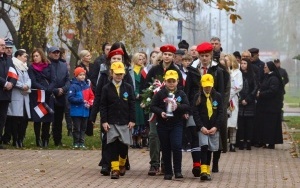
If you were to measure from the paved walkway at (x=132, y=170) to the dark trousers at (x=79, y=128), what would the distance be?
0.57 meters

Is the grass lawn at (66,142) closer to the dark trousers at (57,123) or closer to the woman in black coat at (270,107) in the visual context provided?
the dark trousers at (57,123)

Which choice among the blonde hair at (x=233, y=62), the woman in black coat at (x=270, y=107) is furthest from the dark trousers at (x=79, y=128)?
the woman in black coat at (x=270, y=107)

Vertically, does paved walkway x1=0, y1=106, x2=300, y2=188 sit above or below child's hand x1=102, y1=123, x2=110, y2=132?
below

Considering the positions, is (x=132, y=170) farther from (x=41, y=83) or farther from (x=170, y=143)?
(x=41, y=83)

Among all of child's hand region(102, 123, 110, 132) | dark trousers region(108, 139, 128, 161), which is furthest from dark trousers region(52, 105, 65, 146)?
child's hand region(102, 123, 110, 132)

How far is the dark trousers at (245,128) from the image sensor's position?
74.2 feet

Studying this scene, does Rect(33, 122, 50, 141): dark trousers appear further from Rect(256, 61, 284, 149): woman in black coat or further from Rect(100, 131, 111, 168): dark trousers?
Rect(100, 131, 111, 168): dark trousers

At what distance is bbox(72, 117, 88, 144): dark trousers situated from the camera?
832 inches

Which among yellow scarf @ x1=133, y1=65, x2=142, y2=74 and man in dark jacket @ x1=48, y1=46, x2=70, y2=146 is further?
yellow scarf @ x1=133, y1=65, x2=142, y2=74

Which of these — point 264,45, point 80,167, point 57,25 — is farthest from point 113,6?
point 264,45

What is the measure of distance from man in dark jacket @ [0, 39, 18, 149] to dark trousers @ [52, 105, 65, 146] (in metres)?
1.33

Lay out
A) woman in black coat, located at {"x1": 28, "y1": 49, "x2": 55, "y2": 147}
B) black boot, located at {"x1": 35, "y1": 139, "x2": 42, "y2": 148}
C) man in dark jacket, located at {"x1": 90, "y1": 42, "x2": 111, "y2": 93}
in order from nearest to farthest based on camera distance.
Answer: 1. man in dark jacket, located at {"x1": 90, "y1": 42, "x2": 111, "y2": 93}
2. woman in black coat, located at {"x1": 28, "y1": 49, "x2": 55, "y2": 147}
3. black boot, located at {"x1": 35, "y1": 139, "x2": 42, "y2": 148}

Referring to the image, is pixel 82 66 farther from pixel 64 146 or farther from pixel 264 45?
pixel 264 45

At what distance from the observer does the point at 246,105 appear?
22625 mm
